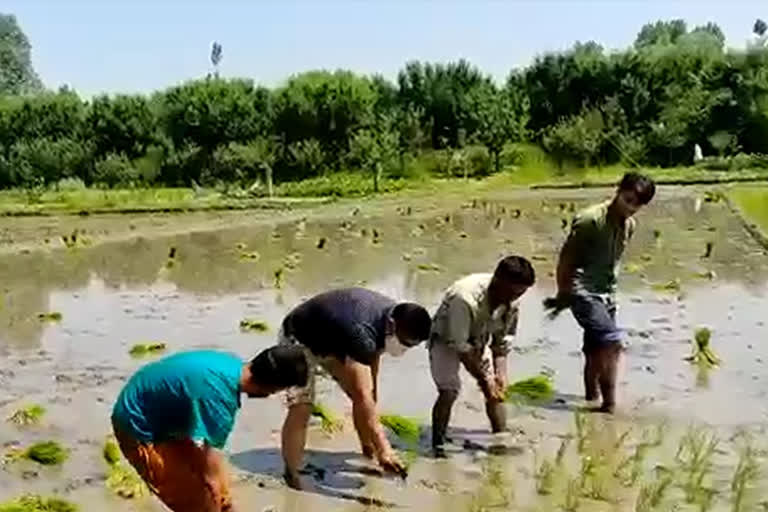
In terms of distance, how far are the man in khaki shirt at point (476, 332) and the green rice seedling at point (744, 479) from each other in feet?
4.33

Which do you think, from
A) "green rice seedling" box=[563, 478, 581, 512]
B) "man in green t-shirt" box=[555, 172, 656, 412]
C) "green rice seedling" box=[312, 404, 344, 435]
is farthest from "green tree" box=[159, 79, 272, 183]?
"green rice seedling" box=[563, 478, 581, 512]

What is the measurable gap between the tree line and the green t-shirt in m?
29.8

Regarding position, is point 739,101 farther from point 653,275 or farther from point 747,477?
point 747,477

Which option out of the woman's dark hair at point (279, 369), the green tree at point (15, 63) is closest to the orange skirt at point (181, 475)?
the woman's dark hair at point (279, 369)

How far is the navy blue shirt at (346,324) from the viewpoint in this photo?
6.09 metres

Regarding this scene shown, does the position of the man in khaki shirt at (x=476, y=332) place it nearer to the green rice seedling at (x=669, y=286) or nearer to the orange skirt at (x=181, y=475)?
the orange skirt at (x=181, y=475)

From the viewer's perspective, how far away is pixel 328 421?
780 centimetres

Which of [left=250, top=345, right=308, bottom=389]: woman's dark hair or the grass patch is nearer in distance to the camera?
[left=250, top=345, right=308, bottom=389]: woman's dark hair

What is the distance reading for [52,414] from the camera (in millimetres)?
8672

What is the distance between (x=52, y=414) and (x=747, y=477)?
4633 mm

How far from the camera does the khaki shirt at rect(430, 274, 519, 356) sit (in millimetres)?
6715

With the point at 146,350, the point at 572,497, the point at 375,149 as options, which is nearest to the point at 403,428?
the point at 572,497

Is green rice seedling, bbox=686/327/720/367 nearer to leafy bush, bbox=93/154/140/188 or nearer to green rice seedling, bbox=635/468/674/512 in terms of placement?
green rice seedling, bbox=635/468/674/512

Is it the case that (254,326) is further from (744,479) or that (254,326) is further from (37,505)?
(744,479)
